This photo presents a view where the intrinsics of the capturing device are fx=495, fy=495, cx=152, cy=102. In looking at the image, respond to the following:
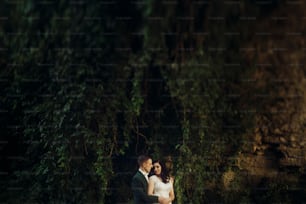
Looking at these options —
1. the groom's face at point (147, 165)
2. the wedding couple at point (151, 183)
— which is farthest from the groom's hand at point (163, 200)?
the groom's face at point (147, 165)

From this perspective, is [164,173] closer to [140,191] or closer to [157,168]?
[157,168]

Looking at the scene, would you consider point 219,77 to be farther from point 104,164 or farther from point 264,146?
point 104,164

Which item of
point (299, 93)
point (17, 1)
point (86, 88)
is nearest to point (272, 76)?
point (299, 93)

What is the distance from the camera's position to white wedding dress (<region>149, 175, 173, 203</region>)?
5973 mm

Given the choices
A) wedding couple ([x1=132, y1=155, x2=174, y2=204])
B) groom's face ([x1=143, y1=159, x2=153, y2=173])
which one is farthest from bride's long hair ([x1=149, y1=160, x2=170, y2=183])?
groom's face ([x1=143, y1=159, x2=153, y2=173])

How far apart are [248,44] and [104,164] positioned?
7.32 feet

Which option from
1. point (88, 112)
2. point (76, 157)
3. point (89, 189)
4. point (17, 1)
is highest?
point (17, 1)

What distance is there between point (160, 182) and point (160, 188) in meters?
0.08

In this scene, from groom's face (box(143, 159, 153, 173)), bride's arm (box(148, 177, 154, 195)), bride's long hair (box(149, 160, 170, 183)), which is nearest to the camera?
groom's face (box(143, 159, 153, 173))

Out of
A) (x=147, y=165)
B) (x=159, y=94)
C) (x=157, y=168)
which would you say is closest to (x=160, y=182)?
(x=157, y=168)

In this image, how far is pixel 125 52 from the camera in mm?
5762

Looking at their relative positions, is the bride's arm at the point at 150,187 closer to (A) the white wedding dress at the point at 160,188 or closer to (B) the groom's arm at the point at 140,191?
(A) the white wedding dress at the point at 160,188

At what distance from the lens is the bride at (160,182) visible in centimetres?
596

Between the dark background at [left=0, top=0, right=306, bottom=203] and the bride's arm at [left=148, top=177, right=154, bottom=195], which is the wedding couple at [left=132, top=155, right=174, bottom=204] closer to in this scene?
the bride's arm at [left=148, top=177, right=154, bottom=195]
